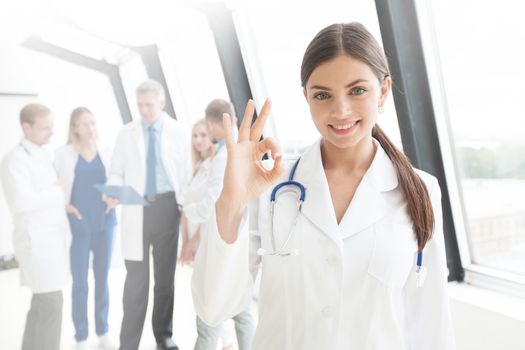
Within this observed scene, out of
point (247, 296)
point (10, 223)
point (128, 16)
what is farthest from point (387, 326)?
point (128, 16)

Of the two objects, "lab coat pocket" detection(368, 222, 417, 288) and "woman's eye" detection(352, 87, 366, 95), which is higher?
"woman's eye" detection(352, 87, 366, 95)

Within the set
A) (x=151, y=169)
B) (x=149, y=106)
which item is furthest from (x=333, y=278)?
(x=149, y=106)

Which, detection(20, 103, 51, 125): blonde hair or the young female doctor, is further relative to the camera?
detection(20, 103, 51, 125): blonde hair

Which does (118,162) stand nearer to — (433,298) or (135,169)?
(135,169)

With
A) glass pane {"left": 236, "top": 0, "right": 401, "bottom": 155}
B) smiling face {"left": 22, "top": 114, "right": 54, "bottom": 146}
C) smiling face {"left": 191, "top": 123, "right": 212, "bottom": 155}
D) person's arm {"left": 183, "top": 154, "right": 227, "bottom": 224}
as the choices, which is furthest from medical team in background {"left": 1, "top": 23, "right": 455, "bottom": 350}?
glass pane {"left": 236, "top": 0, "right": 401, "bottom": 155}

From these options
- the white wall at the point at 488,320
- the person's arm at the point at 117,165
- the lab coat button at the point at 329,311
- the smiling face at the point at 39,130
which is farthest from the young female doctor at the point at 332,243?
the smiling face at the point at 39,130

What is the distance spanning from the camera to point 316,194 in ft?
3.64

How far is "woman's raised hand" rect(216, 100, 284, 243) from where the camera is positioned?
977mm

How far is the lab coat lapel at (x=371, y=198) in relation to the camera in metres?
1.06

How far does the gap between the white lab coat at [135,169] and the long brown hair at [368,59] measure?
1.06 meters

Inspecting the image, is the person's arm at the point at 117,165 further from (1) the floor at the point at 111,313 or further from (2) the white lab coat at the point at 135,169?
(1) the floor at the point at 111,313

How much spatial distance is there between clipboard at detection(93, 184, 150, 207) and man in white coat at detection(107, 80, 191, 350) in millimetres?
18

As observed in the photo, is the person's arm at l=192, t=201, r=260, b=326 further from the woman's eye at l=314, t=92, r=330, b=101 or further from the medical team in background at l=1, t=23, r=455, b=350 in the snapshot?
the woman's eye at l=314, t=92, r=330, b=101

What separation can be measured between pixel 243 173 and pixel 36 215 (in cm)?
121
